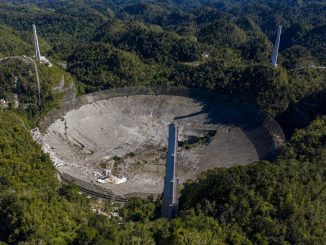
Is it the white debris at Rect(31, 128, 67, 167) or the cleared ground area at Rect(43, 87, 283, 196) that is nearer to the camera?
the white debris at Rect(31, 128, 67, 167)

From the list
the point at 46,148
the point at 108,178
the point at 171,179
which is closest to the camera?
the point at 171,179

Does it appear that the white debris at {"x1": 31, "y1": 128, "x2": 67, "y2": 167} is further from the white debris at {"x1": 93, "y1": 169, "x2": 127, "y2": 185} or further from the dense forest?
the white debris at {"x1": 93, "y1": 169, "x2": 127, "y2": 185}

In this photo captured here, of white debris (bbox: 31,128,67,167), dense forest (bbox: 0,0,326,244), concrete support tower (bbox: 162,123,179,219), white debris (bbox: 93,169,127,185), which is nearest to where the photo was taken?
dense forest (bbox: 0,0,326,244)

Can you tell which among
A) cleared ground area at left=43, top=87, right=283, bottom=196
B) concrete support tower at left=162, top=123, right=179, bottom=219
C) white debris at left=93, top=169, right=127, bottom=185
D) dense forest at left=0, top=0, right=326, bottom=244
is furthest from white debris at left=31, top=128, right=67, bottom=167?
concrete support tower at left=162, top=123, right=179, bottom=219

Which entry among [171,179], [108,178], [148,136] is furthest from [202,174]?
[148,136]

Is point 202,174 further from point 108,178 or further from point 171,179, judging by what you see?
point 108,178

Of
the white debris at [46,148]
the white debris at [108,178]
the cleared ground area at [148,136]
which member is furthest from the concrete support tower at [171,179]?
the white debris at [46,148]

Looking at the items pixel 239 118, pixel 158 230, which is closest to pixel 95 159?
pixel 239 118
